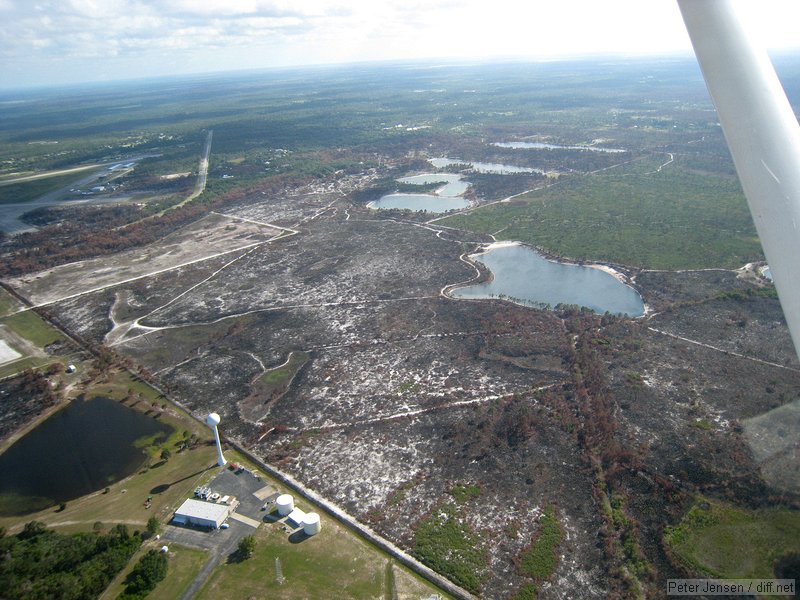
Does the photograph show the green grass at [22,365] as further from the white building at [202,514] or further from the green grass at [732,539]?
the green grass at [732,539]

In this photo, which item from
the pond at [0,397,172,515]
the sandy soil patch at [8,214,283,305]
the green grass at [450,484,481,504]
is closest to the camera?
Answer: the green grass at [450,484,481,504]

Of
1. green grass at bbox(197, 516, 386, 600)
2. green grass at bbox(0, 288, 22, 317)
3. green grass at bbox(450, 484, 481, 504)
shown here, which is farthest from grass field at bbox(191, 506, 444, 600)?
green grass at bbox(0, 288, 22, 317)

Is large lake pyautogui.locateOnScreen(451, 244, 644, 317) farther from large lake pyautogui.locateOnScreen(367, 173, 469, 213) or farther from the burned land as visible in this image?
large lake pyautogui.locateOnScreen(367, 173, 469, 213)

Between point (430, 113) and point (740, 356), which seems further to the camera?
point (430, 113)

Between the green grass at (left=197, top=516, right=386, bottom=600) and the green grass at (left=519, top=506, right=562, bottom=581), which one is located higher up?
the green grass at (left=197, top=516, right=386, bottom=600)

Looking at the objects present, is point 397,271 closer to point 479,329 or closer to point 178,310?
point 479,329

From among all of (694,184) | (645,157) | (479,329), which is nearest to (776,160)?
(479,329)

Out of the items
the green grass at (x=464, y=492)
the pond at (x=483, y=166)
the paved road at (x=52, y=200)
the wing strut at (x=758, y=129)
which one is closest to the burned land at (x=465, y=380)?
the green grass at (x=464, y=492)
